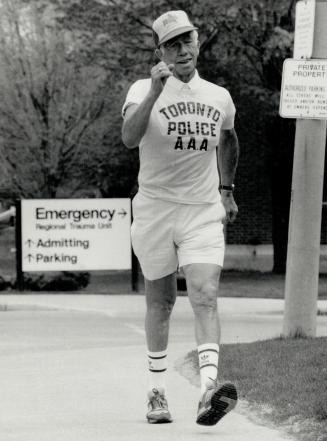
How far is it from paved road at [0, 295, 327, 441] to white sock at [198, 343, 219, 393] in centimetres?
34

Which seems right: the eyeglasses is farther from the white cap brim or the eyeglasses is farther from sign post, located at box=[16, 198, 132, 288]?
sign post, located at box=[16, 198, 132, 288]

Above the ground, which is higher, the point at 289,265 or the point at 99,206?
the point at 289,265

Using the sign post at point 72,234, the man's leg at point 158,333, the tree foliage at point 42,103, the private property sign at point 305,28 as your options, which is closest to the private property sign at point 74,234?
the sign post at point 72,234

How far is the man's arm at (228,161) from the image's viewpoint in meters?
6.77

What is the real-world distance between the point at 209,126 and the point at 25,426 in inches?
77.8

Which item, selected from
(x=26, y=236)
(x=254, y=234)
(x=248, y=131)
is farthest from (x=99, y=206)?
(x=254, y=234)

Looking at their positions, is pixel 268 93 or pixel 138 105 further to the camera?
pixel 268 93

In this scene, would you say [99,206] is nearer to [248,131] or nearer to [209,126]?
[248,131]

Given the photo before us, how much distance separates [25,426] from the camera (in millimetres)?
6781

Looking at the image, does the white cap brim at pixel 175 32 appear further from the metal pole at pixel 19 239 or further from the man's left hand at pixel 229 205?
the metal pole at pixel 19 239

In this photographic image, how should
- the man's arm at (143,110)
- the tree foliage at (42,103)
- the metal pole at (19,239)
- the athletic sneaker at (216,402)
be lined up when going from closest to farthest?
the athletic sneaker at (216,402), the man's arm at (143,110), the metal pole at (19,239), the tree foliage at (42,103)

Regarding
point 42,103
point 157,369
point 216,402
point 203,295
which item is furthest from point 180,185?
point 42,103

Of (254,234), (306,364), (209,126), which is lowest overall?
(254,234)

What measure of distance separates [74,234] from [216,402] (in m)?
14.6
